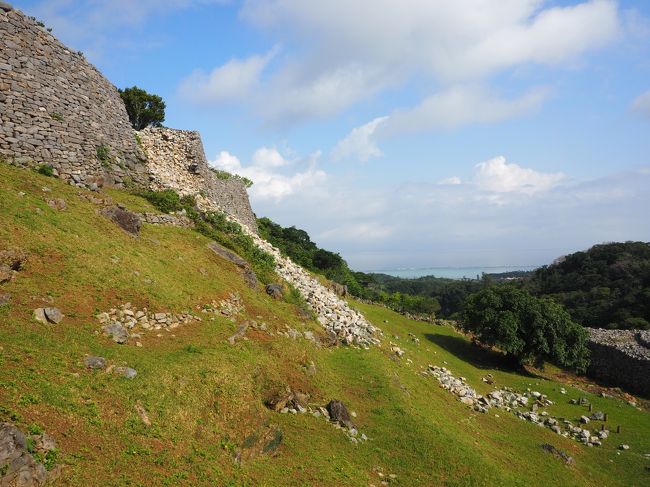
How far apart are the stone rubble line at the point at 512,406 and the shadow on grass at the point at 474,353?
26.9ft

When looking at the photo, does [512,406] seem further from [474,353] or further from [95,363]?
[95,363]

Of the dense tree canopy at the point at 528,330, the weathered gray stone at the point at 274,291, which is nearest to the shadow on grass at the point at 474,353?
the dense tree canopy at the point at 528,330

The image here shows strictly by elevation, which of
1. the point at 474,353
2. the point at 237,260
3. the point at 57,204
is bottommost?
the point at 474,353

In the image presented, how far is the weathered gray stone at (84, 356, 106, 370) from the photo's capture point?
10415mm

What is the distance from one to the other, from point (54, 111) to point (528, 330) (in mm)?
36335

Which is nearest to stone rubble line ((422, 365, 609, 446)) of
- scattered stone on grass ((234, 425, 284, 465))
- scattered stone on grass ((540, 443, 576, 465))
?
scattered stone on grass ((540, 443, 576, 465))

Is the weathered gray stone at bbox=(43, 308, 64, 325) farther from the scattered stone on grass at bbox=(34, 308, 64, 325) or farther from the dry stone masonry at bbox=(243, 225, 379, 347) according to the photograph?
the dry stone masonry at bbox=(243, 225, 379, 347)

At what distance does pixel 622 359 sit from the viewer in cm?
3762

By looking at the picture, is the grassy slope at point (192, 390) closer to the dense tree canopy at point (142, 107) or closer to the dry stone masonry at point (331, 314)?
the dry stone masonry at point (331, 314)

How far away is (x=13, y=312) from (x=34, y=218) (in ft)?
15.9

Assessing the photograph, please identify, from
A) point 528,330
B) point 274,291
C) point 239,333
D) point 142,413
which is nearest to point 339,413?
point 239,333

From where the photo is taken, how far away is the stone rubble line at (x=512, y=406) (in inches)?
846

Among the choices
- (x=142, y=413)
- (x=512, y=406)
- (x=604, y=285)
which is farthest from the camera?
(x=604, y=285)

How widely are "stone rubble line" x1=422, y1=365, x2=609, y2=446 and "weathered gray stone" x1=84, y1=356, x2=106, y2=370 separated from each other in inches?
668
